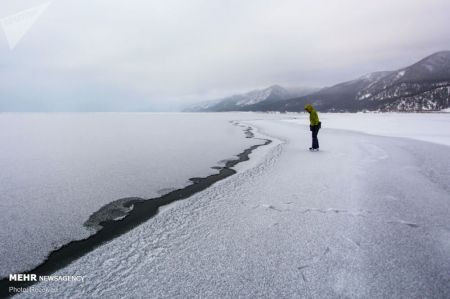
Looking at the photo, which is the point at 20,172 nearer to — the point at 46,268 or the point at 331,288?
the point at 46,268

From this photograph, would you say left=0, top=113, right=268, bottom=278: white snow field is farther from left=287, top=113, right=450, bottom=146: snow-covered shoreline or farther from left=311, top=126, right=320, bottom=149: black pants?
left=287, top=113, right=450, bottom=146: snow-covered shoreline

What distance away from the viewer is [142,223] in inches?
199

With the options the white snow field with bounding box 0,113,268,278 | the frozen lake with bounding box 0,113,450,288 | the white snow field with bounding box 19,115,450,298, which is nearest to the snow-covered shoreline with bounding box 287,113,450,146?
the frozen lake with bounding box 0,113,450,288

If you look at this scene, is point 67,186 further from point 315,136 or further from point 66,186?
point 315,136

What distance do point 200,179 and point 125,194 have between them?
2.30 metres

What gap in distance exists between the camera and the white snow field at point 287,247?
2.99m

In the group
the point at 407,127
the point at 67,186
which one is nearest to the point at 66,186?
the point at 67,186

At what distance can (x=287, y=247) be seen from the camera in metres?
3.82

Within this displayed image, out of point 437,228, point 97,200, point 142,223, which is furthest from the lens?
point 97,200

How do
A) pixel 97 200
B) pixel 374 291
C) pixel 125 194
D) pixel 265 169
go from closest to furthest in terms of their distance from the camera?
pixel 374 291 → pixel 97 200 → pixel 125 194 → pixel 265 169

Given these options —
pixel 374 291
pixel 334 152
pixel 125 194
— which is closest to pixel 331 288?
pixel 374 291

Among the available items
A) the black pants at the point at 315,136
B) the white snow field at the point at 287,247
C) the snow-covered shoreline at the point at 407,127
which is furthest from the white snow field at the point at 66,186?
the snow-covered shoreline at the point at 407,127

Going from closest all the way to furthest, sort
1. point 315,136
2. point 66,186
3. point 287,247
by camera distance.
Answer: point 287,247 → point 66,186 → point 315,136

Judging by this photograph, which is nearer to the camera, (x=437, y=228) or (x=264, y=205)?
(x=437, y=228)
